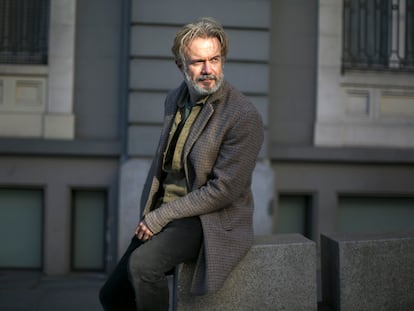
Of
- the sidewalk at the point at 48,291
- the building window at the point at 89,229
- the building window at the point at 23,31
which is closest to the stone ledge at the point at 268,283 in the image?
the sidewalk at the point at 48,291

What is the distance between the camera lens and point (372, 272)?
3.37 m

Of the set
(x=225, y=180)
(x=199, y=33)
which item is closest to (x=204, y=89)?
Answer: (x=199, y=33)

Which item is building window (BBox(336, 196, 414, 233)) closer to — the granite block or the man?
the granite block

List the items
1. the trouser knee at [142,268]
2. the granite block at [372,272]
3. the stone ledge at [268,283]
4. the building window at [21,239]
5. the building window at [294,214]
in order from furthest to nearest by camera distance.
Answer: the building window at [294,214], the building window at [21,239], the granite block at [372,272], the stone ledge at [268,283], the trouser knee at [142,268]

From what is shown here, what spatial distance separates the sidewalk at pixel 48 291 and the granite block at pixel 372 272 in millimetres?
2452

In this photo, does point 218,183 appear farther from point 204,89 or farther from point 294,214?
point 294,214

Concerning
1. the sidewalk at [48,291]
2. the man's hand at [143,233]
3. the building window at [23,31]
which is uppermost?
the building window at [23,31]

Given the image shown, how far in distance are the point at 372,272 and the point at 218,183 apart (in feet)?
4.04

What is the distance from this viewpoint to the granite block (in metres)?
3.34

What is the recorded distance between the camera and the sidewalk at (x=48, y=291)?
5.01 m

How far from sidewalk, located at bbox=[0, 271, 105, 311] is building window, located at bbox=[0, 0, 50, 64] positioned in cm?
249

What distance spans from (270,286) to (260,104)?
3465 millimetres

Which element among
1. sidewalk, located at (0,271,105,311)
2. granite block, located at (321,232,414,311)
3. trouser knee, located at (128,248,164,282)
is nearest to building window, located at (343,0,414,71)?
granite block, located at (321,232,414,311)

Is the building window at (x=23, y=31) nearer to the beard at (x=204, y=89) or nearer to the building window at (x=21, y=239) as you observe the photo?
the building window at (x=21, y=239)
